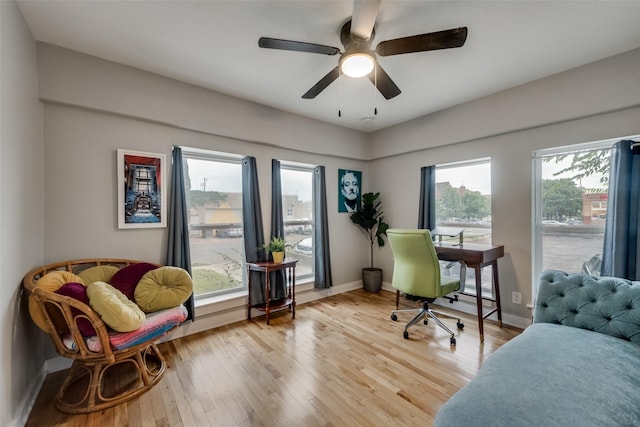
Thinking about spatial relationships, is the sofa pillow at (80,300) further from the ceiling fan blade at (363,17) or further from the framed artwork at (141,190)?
the ceiling fan blade at (363,17)

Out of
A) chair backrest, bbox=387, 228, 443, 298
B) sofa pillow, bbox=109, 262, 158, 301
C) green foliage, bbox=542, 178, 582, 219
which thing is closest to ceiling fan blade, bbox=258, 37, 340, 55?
chair backrest, bbox=387, 228, 443, 298

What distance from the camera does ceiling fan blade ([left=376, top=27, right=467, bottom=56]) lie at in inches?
59.8

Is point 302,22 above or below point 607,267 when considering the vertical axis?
above

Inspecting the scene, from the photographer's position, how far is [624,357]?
1.31 metres

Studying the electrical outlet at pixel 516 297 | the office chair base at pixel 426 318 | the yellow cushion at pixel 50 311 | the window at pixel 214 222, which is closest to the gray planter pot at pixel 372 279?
the office chair base at pixel 426 318

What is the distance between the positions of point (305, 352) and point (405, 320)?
1334mm

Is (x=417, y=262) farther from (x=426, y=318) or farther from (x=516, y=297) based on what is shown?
(x=516, y=297)

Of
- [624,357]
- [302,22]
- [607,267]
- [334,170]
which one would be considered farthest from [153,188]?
[607,267]

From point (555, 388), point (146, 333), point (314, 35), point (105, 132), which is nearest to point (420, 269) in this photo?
point (555, 388)

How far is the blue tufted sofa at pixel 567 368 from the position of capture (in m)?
0.97

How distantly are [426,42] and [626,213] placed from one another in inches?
91.3

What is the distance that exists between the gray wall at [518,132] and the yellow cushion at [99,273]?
355 cm

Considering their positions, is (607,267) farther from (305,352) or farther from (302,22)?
(302,22)

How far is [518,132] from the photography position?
2.87 metres
